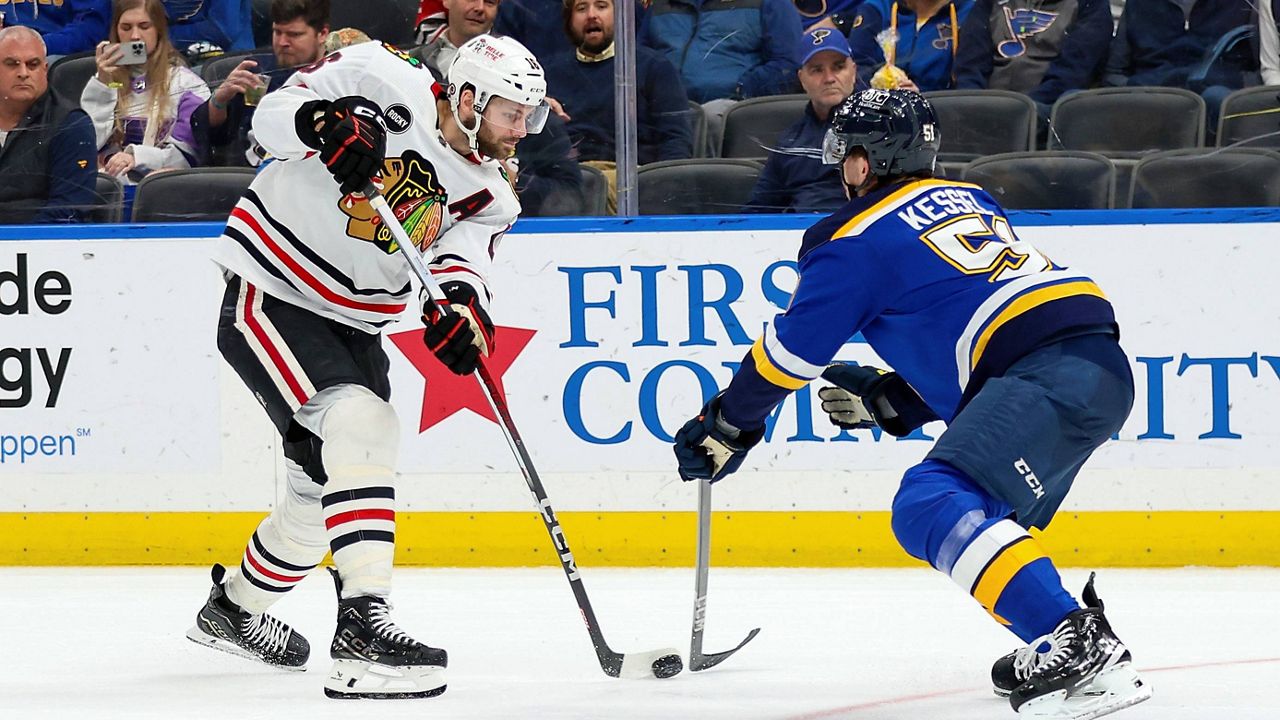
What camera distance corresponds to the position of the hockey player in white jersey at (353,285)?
279 cm

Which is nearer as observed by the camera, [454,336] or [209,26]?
[454,336]

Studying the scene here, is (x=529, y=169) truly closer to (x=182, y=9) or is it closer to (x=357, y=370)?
(x=182, y=9)

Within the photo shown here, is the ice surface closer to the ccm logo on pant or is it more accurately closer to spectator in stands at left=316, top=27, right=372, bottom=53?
the ccm logo on pant

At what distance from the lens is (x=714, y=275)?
4.38 m

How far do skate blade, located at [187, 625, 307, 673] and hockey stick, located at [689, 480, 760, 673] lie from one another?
0.78m

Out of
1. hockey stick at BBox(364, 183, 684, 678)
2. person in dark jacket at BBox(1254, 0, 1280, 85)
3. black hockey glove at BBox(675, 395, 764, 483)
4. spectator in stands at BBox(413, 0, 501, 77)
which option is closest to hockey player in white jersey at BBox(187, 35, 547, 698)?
hockey stick at BBox(364, 183, 684, 678)

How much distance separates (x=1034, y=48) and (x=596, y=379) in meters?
1.51

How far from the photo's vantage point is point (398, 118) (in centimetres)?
302

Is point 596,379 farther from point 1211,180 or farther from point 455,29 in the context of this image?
point 1211,180

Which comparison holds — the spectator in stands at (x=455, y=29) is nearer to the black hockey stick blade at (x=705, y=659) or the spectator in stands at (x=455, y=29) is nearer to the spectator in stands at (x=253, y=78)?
the spectator in stands at (x=253, y=78)

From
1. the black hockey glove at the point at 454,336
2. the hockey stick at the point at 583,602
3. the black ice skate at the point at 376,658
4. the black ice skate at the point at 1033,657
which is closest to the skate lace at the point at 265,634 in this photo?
the black ice skate at the point at 376,658

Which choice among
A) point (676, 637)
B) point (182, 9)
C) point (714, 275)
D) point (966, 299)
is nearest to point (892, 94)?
point (966, 299)

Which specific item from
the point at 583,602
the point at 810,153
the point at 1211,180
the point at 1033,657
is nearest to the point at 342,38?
the point at 810,153

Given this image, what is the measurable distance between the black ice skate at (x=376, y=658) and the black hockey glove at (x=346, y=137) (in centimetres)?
73
